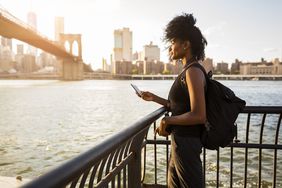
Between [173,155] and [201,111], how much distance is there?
19.6 inches

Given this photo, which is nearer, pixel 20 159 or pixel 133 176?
pixel 133 176

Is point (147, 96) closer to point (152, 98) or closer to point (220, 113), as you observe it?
point (152, 98)

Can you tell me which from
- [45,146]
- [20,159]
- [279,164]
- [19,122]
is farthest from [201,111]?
[19,122]

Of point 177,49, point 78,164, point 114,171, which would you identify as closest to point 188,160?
point 114,171

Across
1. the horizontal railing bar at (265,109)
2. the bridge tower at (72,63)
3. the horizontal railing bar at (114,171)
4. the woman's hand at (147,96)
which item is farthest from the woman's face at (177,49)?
the bridge tower at (72,63)

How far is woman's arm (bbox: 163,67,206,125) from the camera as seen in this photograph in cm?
238

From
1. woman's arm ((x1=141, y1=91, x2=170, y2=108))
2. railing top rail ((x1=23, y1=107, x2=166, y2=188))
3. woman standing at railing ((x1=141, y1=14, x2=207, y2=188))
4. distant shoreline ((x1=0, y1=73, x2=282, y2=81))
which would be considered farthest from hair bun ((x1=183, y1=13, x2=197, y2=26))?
distant shoreline ((x1=0, y1=73, x2=282, y2=81))

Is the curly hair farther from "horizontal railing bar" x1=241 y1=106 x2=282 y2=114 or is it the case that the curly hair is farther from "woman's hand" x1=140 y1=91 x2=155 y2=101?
"horizontal railing bar" x1=241 y1=106 x2=282 y2=114

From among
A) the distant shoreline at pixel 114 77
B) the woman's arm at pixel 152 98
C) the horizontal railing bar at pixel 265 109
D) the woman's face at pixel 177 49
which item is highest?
the woman's face at pixel 177 49

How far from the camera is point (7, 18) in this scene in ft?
139

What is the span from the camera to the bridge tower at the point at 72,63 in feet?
324

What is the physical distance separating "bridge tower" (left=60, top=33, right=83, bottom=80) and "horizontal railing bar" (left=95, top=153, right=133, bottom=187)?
92.6 meters

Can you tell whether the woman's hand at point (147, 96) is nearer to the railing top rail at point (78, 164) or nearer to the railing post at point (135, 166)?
the railing post at point (135, 166)

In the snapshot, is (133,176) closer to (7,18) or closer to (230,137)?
(230,137)
